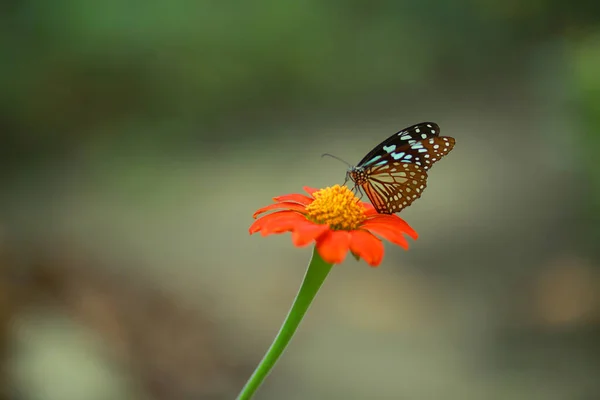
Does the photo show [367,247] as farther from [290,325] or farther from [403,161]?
[403,161]

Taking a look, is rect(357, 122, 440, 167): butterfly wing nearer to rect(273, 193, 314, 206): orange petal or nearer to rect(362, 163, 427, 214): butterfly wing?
rect(362, 163, 427, 214): butterfly wing

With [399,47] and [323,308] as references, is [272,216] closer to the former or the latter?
[323,308]

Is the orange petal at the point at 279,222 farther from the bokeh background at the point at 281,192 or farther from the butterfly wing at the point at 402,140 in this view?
the bokeh background at the point at 281,192

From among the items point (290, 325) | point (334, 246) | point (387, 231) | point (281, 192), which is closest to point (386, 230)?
point (387, 231)

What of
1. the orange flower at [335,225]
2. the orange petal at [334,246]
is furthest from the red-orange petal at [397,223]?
the orange petal at [334,246]

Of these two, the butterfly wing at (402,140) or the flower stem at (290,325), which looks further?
the butterfly wing at (402,140)

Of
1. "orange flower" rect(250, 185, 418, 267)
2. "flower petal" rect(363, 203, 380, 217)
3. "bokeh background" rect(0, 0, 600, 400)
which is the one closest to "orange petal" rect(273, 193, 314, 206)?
"orange flower" rect(250, 185, 418, 267)

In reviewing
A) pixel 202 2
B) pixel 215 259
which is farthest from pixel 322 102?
pixel 215 259
